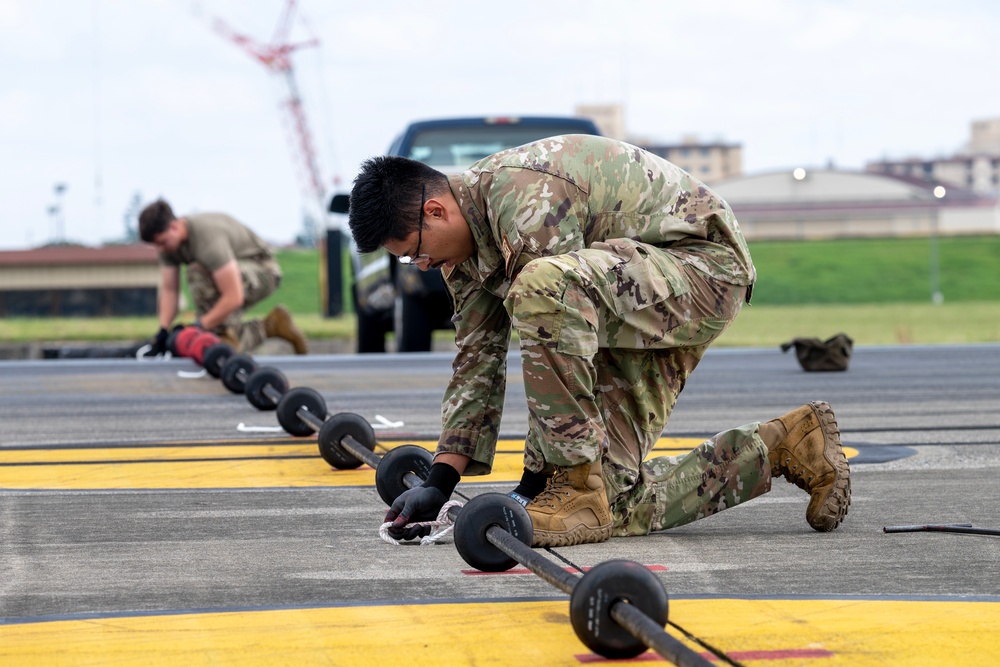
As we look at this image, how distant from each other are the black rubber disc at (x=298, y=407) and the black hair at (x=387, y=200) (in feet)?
7.84

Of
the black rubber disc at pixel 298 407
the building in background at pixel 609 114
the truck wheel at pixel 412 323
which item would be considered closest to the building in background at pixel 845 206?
the building in background at pixel 609 114

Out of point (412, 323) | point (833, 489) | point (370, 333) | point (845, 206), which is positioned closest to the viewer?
point (833, 489)

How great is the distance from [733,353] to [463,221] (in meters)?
8.59

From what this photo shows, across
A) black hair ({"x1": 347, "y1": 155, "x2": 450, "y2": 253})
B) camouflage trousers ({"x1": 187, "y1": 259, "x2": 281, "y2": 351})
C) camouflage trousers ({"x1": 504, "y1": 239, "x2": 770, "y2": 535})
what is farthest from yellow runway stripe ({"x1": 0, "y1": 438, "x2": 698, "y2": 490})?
camouflage trousers ({"x1": 187, "y1": 259, "x2": 281, "y2": 351})

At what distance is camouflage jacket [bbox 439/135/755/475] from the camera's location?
342 centimetres

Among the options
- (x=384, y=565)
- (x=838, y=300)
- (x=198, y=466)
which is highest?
(x=384, y=565)

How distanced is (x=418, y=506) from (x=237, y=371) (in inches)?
180

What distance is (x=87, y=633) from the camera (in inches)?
102

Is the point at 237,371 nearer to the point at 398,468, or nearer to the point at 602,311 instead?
the point at 398,468

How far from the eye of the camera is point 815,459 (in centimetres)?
358

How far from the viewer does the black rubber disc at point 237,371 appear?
7.61 m

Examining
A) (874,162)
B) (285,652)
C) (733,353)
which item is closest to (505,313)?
(285,652)

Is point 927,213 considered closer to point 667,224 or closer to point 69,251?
point 69,251

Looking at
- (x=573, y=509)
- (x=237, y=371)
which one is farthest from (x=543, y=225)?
(x=237, y=371)
